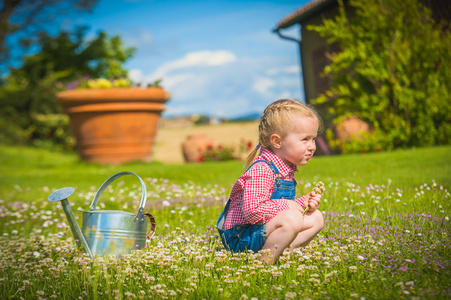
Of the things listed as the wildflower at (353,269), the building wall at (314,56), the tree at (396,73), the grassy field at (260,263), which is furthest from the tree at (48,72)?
the wildflower at (353,269)

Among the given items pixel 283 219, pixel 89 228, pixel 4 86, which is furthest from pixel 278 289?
pixel 4 86

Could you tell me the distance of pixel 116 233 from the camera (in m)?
2.86

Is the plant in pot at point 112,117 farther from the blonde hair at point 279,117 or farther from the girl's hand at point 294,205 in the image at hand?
the girl's hand at point 294,205

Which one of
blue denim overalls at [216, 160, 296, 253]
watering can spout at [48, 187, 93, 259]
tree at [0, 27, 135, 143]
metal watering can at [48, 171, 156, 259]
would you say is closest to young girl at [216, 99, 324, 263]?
blue denim overalls at [216, 160, 296, 253]

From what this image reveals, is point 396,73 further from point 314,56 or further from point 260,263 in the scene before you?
point 260,263

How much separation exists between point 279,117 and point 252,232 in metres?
0.71

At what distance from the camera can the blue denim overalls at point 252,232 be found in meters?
2.68

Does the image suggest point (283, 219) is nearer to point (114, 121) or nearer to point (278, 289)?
point (278, 289)

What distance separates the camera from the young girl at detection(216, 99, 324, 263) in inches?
102

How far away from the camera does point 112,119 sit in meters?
11.5

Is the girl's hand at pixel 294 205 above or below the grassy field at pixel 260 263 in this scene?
above

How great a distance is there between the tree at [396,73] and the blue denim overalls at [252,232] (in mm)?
8450

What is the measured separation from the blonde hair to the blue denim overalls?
184 mm

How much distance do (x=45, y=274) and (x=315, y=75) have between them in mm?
13141
